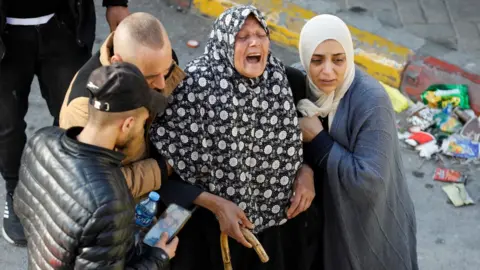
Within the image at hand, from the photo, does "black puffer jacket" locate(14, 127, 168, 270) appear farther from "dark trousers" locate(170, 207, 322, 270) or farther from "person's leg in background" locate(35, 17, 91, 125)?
"person's leg in background" locate(35, 17, 91, 125)

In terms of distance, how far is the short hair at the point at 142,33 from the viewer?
276cm

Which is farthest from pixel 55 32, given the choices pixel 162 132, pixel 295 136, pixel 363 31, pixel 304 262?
pixel 363 31

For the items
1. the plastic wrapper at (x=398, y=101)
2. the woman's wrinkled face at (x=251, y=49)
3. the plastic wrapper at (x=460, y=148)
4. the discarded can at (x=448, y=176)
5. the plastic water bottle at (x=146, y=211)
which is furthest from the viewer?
the plastic wrapper at (x=398, y=101)

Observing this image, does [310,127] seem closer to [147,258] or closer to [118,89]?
[147,258]

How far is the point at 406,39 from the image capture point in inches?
225

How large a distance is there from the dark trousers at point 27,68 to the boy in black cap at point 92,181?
1283mm

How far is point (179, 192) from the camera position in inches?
121

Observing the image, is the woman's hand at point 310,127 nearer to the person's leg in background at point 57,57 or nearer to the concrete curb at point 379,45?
the person's leg in background at point 57,57

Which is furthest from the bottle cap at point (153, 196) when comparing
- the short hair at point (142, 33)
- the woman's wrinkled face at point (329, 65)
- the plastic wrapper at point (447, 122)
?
the plastic wrapper at point (447, 122)

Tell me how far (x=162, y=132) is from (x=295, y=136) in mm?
539

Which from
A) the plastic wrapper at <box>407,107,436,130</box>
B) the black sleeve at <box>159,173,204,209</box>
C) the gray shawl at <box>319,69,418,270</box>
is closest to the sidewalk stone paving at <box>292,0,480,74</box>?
the plastic wrapper at <box>407,107,436,130</box>

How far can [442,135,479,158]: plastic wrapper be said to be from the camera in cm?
491

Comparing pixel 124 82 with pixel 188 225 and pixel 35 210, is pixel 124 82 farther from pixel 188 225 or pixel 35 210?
pixel 188 225

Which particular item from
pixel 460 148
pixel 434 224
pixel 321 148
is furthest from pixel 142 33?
pixel 460 148
